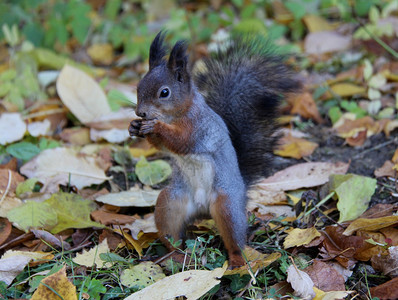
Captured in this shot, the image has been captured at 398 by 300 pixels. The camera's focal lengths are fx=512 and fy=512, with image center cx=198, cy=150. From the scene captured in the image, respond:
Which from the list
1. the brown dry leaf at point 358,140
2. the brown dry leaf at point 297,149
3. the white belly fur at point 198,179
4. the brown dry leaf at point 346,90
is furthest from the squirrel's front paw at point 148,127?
the brown dry leaf at point 346,90

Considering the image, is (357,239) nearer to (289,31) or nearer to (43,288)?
(43,288)

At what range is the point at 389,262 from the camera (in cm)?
167

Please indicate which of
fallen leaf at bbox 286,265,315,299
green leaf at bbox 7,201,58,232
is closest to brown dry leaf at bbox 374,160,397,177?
fallen leaf at bbox 286,265,315,299

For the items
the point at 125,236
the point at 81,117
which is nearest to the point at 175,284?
the point at 125,236

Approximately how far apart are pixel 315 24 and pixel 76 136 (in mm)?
2007

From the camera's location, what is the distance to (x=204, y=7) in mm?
4285

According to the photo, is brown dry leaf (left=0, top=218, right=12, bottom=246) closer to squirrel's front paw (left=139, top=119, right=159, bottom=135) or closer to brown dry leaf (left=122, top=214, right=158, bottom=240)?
brown dry leaf (left=122, top=214, right=158, bottom=240)

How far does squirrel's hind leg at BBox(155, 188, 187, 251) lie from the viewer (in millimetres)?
1877

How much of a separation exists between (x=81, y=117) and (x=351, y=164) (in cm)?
146

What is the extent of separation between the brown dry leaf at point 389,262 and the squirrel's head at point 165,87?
0.83 meters

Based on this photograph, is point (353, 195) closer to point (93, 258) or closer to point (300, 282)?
point (300, 282)

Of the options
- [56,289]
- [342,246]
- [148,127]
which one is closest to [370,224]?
[342,246]

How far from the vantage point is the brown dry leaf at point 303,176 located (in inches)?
89.7

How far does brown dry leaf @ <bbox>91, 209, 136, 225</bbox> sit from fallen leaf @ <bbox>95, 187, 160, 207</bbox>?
0.05 meters
